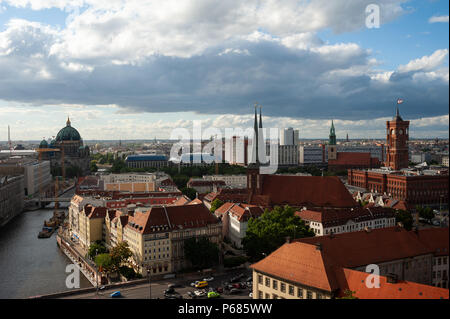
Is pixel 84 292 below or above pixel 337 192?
below

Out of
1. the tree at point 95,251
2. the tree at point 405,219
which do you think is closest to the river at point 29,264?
the tree at point 95,251

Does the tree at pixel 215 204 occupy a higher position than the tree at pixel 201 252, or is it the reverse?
the tree at pixel 215 204

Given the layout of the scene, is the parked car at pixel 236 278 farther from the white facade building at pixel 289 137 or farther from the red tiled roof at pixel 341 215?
Result: the white facade building at pixel 289 137

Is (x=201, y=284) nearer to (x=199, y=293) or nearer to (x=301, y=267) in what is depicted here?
(x=199, y=293)

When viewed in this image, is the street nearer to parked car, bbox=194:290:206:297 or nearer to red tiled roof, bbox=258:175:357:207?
parked car, bbox=194:290:206:297
